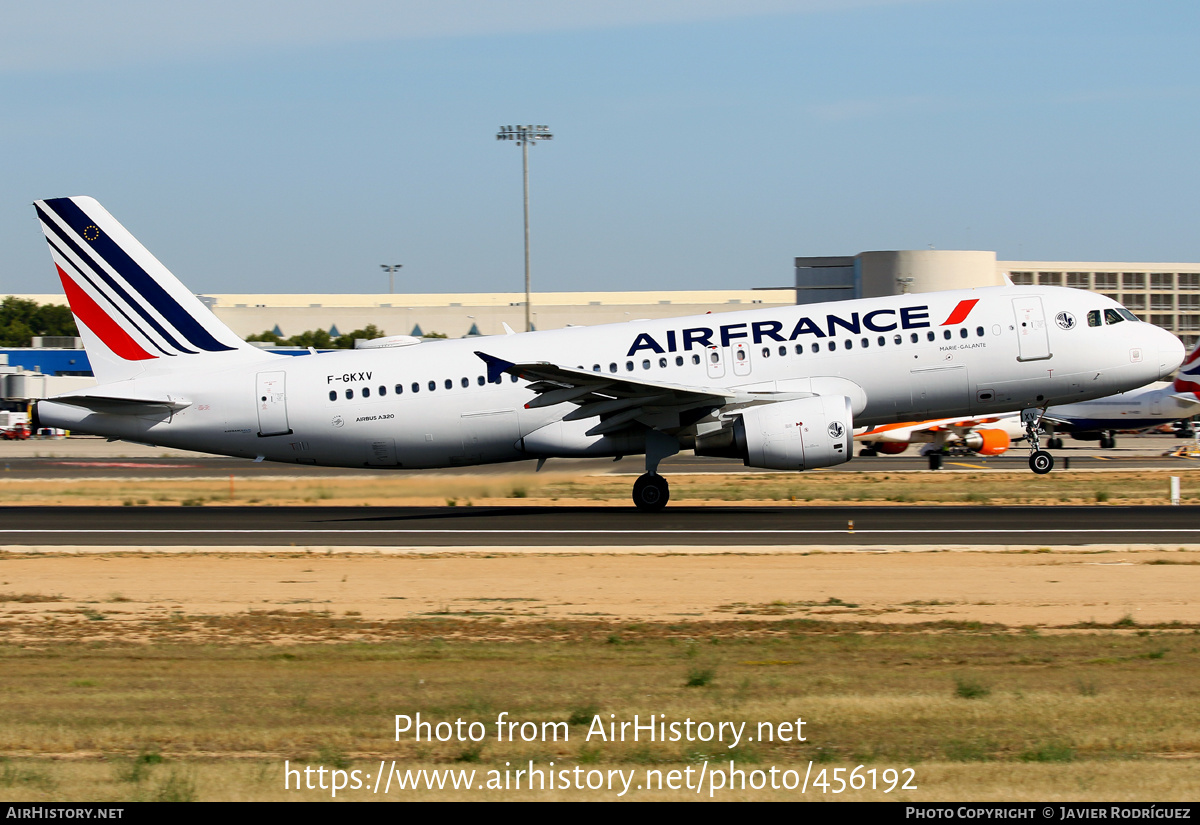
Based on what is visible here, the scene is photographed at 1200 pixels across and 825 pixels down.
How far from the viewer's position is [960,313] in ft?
89.0

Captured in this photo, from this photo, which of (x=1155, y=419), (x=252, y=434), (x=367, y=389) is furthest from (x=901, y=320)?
(x=1155, y=419)

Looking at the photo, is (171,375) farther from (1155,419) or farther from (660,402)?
(1155,419)

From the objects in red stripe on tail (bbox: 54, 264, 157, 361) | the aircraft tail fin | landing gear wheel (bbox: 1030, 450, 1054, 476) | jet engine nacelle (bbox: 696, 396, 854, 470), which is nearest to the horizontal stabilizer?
red stripe on tail (bbox: 54, 264, 157, 361)

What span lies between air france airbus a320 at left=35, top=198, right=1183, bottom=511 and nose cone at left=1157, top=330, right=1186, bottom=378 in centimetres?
7

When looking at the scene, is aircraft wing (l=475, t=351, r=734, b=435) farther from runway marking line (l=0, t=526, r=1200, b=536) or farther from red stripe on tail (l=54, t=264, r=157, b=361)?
red stripe on tail (l=54, t=264, r=157, b=361)

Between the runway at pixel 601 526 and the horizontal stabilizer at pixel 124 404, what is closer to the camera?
the runway at pixel 601 526

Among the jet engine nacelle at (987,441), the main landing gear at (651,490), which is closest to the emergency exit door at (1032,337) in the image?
the main landing gear at (651,490)

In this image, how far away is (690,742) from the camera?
9102 mm

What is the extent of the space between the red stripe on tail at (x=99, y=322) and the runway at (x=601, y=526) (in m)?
4.24

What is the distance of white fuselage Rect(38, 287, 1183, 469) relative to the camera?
2702 centimetres

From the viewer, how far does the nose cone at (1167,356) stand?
27.7 m

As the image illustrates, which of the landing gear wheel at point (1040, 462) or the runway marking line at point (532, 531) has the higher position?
the landing gear wheel at point (1040, 462)

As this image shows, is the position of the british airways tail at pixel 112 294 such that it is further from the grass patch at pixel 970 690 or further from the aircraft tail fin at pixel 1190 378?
the aircraft tail fin at pixel 1190 378
